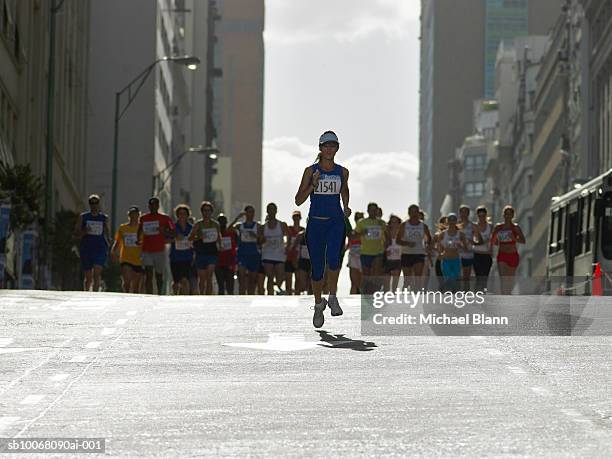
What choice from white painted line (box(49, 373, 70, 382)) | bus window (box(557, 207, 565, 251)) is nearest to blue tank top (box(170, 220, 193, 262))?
bus window (box(557, 207, 565, 251))

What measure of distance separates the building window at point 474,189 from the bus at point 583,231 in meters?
151

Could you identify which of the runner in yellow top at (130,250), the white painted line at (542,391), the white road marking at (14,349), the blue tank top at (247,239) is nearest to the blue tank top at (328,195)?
the white road marking at (14,349)

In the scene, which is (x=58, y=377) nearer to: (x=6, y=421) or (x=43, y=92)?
(x=6, y=421)

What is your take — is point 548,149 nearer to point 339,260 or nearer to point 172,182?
point 172,182

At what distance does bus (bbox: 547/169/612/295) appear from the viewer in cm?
3288

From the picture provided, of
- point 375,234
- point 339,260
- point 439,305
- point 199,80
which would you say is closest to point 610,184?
point 375,234

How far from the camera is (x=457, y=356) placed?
1403cm

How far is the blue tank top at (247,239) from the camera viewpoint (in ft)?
105

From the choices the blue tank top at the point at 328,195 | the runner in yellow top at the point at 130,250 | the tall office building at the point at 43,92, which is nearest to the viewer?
the blue tank top at the point at 328,195

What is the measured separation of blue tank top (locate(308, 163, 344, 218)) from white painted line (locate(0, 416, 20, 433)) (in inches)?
307

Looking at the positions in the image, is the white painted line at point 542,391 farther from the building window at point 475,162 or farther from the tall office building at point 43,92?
the building window at point 475,162

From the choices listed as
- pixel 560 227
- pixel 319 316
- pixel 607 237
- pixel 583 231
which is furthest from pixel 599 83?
pixel 319 316

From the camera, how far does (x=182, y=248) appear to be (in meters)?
31.2

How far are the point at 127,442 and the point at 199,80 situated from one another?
14556cm
